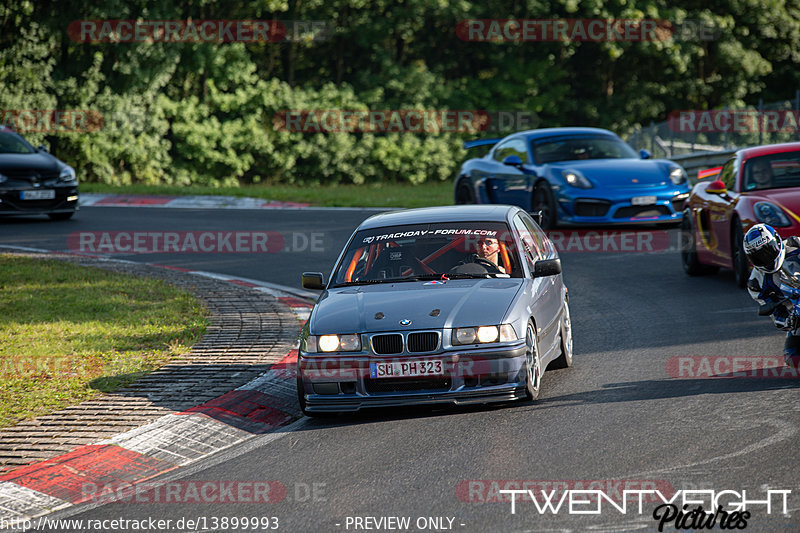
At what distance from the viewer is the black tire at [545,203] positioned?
1641cm

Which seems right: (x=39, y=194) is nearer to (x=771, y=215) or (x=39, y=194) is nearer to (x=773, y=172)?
(x=773, y=172)

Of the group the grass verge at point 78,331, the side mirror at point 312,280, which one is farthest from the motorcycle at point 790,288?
the grass verge at point 78,331

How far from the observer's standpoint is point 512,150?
18.1 m

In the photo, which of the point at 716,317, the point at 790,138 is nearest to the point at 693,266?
the point at 716,317

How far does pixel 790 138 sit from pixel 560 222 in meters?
8.86

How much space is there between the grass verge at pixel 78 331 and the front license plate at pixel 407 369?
2207mm

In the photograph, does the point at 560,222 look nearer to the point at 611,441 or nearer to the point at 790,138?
the point at 790,138

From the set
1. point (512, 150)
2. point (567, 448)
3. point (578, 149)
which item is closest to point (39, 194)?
point (512, 150)

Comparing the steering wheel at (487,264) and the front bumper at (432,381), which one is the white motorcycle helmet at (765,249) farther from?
the steering wheel at (487,264)

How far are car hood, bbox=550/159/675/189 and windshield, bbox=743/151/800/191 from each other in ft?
13.5

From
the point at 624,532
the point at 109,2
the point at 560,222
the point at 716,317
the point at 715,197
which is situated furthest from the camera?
the point at 109,2

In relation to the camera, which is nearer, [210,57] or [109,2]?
[109,2]

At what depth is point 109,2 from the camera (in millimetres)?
33656

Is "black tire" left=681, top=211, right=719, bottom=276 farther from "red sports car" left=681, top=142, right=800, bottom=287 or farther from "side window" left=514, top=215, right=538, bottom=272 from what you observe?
"side window" left=514, top=215, right=538, bottom=272
